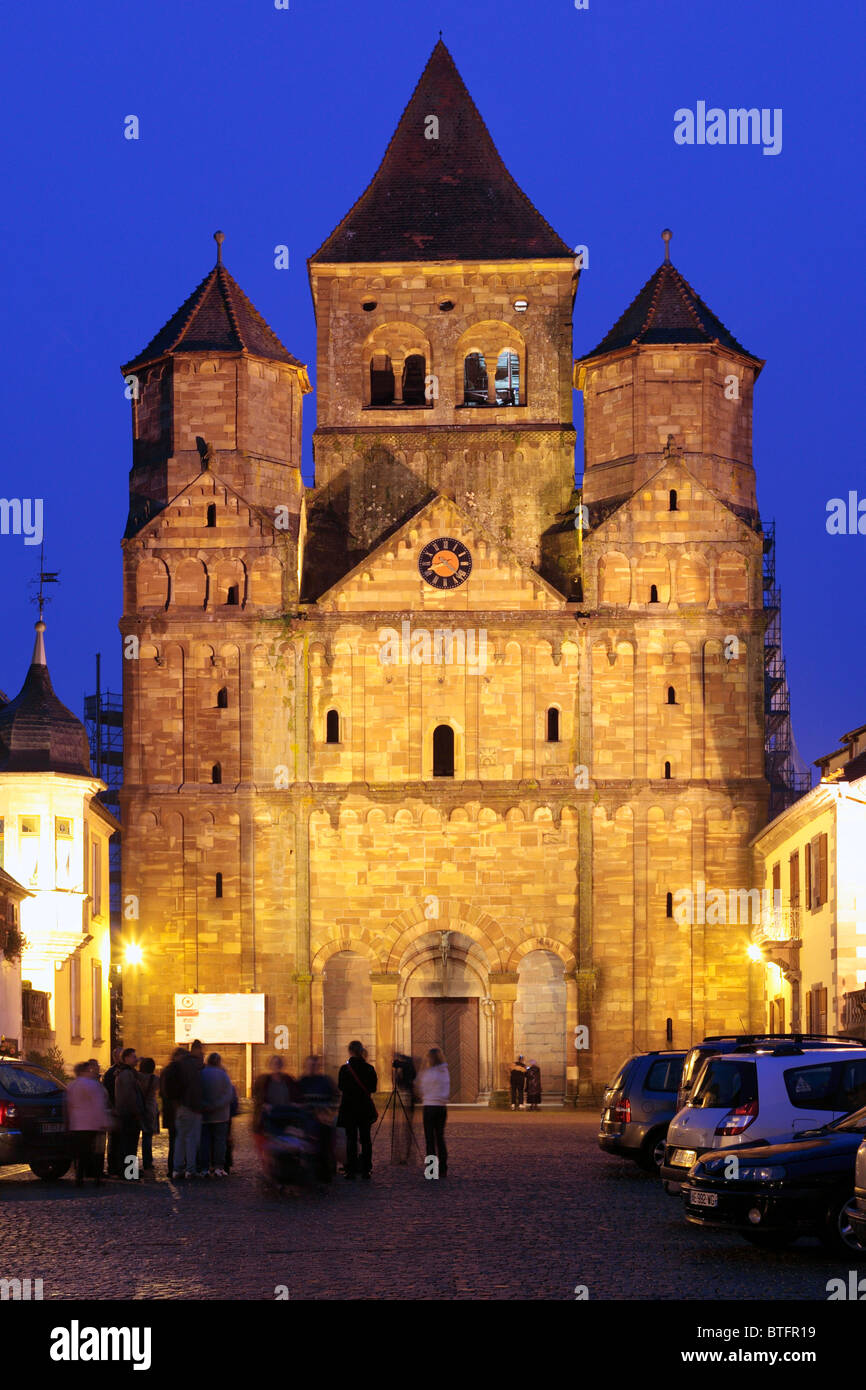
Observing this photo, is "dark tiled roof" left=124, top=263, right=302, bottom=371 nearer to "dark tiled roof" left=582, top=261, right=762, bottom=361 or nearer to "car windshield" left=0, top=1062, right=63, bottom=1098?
"dark tiled roof" left=582, top=261, right=762, bottom=361

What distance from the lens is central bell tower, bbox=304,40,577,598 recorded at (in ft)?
193

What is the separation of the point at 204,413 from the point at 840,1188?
42387 mm

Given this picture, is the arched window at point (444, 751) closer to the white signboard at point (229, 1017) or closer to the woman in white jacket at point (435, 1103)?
the white signboard at point (229, 1017)

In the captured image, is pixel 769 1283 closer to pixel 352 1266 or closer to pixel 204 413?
pixel 352 1266

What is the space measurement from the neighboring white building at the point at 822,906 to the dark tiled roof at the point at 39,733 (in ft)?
51.9

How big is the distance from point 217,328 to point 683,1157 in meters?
40.3

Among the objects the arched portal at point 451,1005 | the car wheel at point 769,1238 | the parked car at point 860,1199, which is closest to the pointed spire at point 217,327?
the arched portal at point 451,1005

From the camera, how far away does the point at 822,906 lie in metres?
43.8

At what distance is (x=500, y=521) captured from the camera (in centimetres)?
5878

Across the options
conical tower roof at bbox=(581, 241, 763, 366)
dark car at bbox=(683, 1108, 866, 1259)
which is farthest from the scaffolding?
dark car at bbox=(683, 1108, 866, 1259)

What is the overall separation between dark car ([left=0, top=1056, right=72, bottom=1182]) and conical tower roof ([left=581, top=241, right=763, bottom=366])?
33178 mm

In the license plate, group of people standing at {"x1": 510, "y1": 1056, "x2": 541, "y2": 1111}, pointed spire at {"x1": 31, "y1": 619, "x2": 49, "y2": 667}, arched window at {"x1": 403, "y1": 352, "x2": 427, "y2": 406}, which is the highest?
arched window at {"x1": 403, "y1": 352, "x2": 427, "y2": 406}
